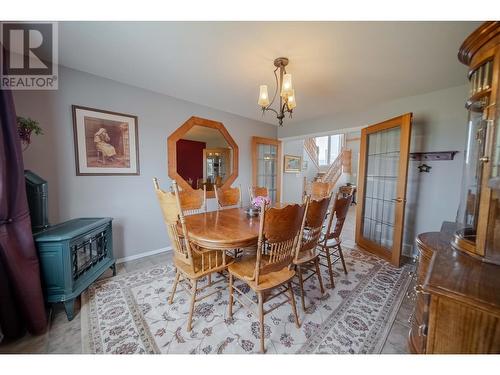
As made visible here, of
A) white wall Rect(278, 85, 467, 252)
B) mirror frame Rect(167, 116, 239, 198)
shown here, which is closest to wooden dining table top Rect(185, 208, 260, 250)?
mirror frame Rect(167, 116, 239, 198)

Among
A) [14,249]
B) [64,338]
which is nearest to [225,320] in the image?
[64,338]

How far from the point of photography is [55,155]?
7.04 ft

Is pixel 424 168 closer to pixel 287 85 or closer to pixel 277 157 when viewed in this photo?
pixel 287 85

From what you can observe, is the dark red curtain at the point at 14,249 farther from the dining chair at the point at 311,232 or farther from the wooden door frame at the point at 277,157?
the wooden door frame at the point at 277,157

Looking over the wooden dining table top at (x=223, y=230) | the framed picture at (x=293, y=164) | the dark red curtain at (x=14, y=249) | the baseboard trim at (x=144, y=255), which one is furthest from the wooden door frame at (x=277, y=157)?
the dark red curtain at (x=14, y=249)

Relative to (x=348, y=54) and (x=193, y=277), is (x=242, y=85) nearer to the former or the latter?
(x=348, y=54)

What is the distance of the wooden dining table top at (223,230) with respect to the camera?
146cm

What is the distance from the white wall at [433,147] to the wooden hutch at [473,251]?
5.63 ft

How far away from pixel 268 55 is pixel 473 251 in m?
2.06

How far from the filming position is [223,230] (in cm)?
168

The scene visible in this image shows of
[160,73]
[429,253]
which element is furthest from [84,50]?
[429,253]

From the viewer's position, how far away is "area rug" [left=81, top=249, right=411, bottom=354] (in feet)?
4.54

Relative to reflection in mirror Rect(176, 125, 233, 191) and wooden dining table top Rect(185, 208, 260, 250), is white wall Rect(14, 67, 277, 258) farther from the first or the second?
wooden dining table top Rect(185, 208, 260, 250)

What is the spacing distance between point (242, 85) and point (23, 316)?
3.01m
